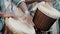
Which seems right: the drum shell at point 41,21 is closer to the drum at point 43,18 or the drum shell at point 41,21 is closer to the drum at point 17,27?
the drum at point 43,18

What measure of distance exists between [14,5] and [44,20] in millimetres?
402

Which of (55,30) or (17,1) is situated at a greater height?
(17,1)

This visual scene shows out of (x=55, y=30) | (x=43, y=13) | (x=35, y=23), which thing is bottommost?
(x=55, y=30)

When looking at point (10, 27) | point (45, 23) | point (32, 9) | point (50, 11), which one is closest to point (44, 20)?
point (45, 23)

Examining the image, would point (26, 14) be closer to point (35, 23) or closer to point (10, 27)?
point (35, 23)

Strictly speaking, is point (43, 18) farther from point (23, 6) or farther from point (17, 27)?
point (17, 27)

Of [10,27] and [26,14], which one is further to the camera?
[26,14]

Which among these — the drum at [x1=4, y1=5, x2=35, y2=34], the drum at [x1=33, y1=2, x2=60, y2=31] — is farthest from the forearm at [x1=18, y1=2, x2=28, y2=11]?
the drum at [x1=4, y1=5, x2=35, y2=34]

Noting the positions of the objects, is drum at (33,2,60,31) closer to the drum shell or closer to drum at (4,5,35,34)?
the drum shell

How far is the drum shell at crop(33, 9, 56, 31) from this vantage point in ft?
6.59

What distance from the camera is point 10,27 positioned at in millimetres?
1574

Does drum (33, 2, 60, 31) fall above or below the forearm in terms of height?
below

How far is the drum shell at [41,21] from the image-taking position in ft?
6.59

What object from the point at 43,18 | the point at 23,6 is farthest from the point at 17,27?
the point at 23,6
